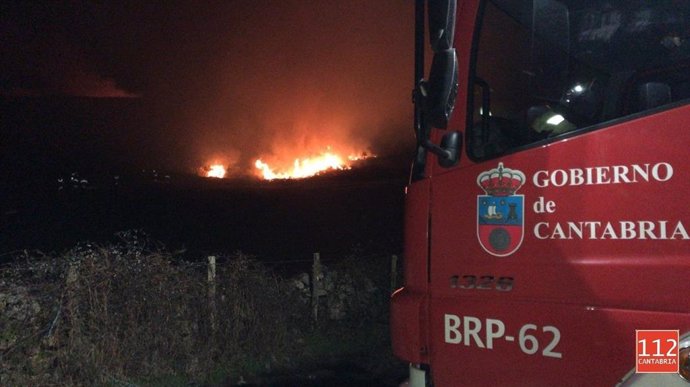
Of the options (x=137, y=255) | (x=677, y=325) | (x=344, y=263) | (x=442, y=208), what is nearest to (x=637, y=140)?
(x=677, y=325)

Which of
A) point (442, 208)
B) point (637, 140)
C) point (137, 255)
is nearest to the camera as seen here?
point (637, 140)

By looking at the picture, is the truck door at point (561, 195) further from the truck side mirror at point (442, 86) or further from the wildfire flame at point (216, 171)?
the wildfire flame at point (216, 171)

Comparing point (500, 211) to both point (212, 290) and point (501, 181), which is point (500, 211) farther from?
point (212, 290)

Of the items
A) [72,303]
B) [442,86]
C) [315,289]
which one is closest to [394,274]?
[315,289]

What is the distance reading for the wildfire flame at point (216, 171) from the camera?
121 ft

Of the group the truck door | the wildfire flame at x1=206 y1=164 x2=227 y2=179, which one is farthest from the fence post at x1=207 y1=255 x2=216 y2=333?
the wildfire flame at x1=206 y1=164 x2=227 y2=179

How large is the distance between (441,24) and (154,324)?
4309 mm

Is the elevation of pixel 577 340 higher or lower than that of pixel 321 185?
lower

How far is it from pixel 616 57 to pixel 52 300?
4802mm

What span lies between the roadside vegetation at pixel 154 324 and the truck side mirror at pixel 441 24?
4.04 m

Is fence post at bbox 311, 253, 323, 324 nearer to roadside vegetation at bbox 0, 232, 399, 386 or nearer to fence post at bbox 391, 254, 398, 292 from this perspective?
roadside vegetation at bbox 0, 232, 399, 386

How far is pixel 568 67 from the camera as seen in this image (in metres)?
2.88

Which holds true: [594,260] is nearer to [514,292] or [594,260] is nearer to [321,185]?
[514,292]

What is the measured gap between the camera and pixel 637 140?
96.4 inches
